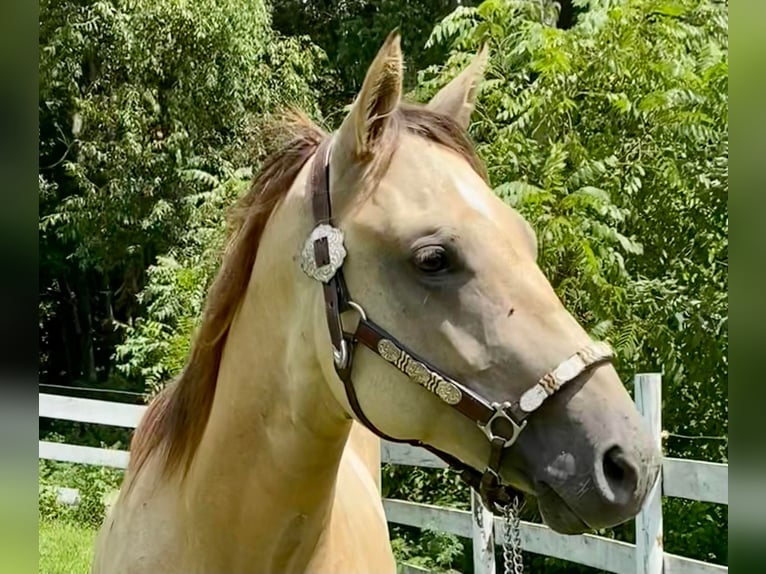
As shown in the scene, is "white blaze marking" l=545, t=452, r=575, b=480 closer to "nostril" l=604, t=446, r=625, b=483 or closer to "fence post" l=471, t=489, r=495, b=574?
"nostril" l=604, t=446, r=625, b=483

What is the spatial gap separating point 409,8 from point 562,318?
1134cm

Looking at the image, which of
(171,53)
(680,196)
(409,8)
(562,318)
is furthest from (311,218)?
(409,8)

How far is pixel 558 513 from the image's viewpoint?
1.34 m

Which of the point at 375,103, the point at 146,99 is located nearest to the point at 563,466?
the point at 375,103

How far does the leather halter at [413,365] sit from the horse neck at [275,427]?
6 centimetres

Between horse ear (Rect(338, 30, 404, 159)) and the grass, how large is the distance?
3.85 metres

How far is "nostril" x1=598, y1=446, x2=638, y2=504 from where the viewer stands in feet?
4.19

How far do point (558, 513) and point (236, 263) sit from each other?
829mm

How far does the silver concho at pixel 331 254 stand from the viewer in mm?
1536

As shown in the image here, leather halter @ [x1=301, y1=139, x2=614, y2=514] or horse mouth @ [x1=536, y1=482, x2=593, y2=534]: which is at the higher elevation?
leather halter @ [x1=301, y1=139, x2=614, y2=514]

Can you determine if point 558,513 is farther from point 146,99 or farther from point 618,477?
point 146,99

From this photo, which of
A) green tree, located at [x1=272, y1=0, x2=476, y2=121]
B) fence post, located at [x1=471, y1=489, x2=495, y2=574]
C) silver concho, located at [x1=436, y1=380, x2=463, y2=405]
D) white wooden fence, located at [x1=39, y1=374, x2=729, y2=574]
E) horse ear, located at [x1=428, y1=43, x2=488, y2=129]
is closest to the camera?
silver concho, located at [x1=436, y1=380, x2=463, y2=405]

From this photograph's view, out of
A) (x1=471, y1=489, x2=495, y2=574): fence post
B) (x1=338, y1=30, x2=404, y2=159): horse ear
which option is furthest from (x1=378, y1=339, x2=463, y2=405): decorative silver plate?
(x1=471, y1=489, x2=495, y2=574): fence post

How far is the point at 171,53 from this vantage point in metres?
9.43
